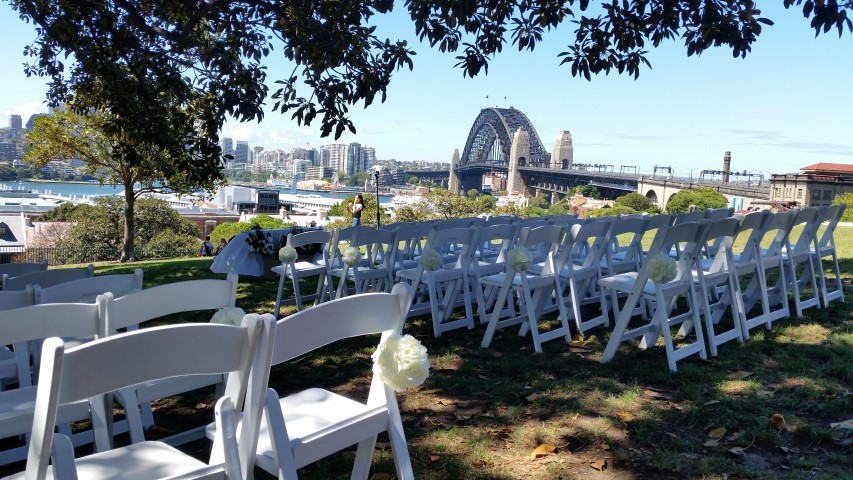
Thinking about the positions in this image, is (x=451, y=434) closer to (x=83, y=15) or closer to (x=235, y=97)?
(x=235, y=97)

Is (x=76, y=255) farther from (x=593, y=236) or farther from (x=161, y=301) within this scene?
(x=161, y=301)

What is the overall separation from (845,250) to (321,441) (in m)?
10.0

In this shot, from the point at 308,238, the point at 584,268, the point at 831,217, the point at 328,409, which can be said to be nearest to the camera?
the point at 328,409

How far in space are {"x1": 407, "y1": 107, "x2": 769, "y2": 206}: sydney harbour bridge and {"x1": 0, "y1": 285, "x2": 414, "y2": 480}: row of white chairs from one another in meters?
68.3

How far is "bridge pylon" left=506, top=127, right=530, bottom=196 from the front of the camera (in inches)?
3771

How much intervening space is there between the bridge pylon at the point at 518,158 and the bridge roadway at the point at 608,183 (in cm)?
94

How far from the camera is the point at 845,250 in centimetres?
961

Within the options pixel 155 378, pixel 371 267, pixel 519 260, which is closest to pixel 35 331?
pixel 155 378

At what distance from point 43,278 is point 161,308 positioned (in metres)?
1.31

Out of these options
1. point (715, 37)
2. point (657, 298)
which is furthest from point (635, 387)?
point (715, 37)

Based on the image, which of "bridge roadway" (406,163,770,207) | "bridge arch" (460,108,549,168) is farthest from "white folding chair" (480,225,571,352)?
"bridge arch" (460,108,549,168)

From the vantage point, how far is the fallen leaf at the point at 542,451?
8.86 ft

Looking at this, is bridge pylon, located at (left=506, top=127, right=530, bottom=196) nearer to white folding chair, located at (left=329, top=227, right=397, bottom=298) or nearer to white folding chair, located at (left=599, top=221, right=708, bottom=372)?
white folding chair, located at (left=329, top=227, right=397, bottom=298)

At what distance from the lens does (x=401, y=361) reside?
1.93m
